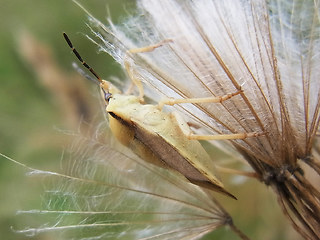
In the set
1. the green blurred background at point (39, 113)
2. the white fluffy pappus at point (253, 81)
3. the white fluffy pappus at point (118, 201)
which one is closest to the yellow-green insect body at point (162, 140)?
the white fluffy pappus at point (253, 81)

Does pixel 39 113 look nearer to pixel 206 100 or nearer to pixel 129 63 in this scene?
pixel 129 63

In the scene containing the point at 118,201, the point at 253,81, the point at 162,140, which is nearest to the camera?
the point at 253,81

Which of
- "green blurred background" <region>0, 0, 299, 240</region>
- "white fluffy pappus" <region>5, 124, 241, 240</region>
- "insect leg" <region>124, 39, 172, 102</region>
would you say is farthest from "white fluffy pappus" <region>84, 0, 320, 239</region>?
"green blurred background" <region>0, 0, 299, 240</region>

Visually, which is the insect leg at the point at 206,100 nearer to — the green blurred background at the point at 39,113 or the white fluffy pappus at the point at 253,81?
the white fluffy pappus at the point at 253,81

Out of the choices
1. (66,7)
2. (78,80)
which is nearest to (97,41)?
(78,80)

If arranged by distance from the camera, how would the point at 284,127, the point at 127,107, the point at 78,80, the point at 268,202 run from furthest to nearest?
the point at 78,80 → the point at 268,202 → the point at 127,107 → the point at 284,127

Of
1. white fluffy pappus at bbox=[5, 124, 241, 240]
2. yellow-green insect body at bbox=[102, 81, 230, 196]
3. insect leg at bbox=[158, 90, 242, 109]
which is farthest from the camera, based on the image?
white fluffy pappus at bbox=[5, 124, 241, 240]

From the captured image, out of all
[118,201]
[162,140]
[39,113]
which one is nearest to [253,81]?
[162,140]

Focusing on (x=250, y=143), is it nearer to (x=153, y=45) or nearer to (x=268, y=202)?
(x=153, y=45)

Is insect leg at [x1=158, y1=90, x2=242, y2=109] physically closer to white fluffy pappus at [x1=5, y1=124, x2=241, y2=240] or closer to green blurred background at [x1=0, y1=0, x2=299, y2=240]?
white fluffy pappus at [x1=5, y1=124, x2=241, y2=240]
